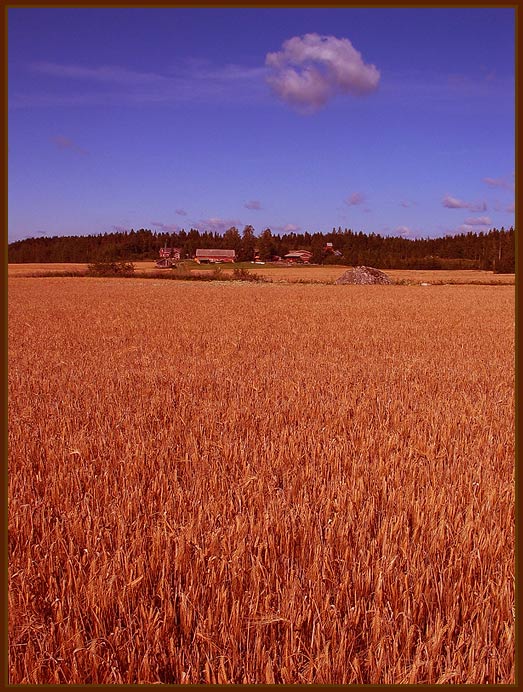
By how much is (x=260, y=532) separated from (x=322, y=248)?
117m

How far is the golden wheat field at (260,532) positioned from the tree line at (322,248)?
8618cm

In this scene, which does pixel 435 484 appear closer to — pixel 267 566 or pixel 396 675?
pixel 267 566

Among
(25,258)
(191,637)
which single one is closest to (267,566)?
(191,637)

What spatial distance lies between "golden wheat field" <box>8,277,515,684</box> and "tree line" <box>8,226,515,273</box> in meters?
86.2

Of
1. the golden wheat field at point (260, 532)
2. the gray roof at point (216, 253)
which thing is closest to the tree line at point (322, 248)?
the gray roof at point (216, 253)

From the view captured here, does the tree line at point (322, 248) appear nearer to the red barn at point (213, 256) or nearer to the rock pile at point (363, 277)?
the red barn at point (213, 256)

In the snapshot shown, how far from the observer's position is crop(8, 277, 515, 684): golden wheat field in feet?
8.18

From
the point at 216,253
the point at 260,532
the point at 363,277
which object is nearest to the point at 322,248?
the point at 216,253

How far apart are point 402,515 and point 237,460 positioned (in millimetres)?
1701

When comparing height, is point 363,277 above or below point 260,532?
above

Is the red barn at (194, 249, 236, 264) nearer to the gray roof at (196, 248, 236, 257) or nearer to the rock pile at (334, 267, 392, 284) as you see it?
the gray roof at (196, 248, 236, 257)

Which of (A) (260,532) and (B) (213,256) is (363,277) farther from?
(B) (213,256)

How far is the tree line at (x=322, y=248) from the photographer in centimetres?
10056

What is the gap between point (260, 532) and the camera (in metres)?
3.45
